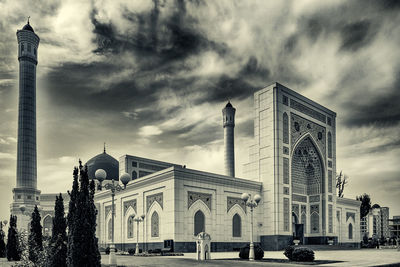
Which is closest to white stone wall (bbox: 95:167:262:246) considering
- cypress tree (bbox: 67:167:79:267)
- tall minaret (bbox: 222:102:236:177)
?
tall minaret (bbox: 222:102:236:177)

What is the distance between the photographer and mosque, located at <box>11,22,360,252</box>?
114 feet

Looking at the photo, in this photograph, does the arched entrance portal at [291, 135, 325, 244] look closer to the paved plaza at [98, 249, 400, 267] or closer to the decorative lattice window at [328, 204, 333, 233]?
the decorative lattice window at [328, 204, 333, 233]

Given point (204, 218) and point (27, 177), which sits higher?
point (27, 177)

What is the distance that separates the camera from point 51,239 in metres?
16.1

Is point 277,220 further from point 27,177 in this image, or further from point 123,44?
point 27,177

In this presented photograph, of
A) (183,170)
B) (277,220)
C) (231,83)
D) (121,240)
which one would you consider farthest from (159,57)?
(121,240)

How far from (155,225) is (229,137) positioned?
21362mm

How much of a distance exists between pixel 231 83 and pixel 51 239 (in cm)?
2152

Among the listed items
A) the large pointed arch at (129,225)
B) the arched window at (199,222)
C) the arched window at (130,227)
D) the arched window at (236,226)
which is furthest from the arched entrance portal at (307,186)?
the arched window at (130,227)

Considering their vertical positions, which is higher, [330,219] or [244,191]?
[244,191]

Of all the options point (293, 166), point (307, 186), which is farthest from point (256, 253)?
point (307, 186)

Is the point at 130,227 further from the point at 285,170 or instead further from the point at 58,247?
the point at 58,247

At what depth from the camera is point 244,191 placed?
127ft

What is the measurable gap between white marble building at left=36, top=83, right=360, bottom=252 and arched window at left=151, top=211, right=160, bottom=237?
88 millimetres
